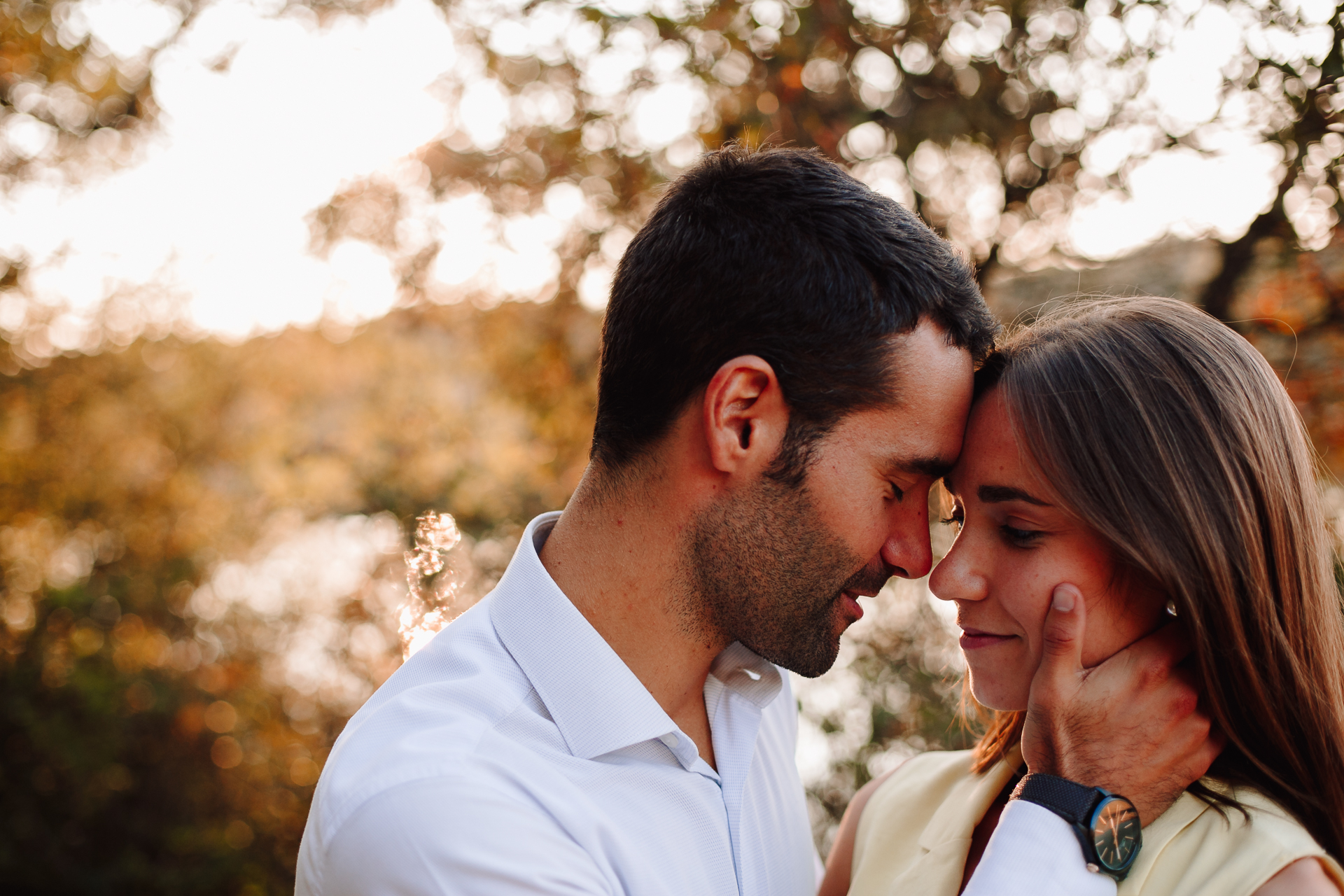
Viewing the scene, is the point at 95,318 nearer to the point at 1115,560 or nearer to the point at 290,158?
the point at 290,158

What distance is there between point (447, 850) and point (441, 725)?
0.81 feet

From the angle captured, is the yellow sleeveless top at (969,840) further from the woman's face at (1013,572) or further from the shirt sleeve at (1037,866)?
the woman's face at (1013,572)

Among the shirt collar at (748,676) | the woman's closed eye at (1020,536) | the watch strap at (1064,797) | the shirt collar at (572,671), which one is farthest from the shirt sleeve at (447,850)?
the woman's closed eye at (1020,536)

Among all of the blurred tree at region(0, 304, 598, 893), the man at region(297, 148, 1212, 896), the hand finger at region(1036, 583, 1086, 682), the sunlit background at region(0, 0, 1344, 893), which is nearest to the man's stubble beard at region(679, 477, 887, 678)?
the man at region(297, 148, 1212, 896)

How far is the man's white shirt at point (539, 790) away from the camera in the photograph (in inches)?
64.2

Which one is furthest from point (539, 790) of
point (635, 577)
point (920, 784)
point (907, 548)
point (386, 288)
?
point (386, 288)

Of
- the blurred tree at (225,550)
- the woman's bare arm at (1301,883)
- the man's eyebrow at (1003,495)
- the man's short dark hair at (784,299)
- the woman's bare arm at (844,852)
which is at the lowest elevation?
the blurred tree at (225,550)

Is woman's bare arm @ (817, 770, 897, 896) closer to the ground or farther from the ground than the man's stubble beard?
closer to the ground

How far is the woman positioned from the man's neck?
0.60 m

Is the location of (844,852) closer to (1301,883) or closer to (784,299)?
(1301,883)

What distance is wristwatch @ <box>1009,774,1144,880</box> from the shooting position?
1.76 metres

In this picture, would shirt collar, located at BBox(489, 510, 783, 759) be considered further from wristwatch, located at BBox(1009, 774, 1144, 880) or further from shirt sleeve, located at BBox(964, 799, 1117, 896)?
wristwatch, located at BBox(1009, 774, 1144, 880)

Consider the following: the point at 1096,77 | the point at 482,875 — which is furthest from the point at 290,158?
the point at 482,875

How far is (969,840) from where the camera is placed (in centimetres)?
216
